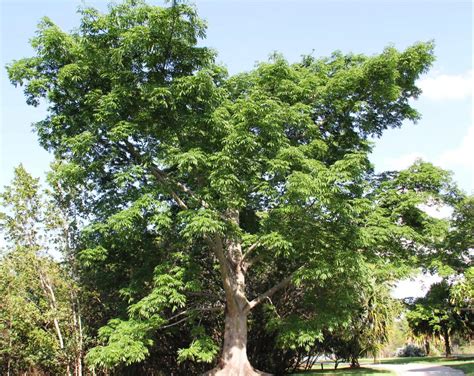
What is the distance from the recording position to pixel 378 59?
1372 cm

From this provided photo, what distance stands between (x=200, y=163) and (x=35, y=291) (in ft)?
22.9

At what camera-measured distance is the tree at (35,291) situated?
13.3 metres

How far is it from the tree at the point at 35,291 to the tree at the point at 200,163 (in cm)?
123

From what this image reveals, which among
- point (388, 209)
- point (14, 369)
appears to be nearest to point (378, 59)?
point (388, 209)

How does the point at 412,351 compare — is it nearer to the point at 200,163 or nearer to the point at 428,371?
the point at 428,371

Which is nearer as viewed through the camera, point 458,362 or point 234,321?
point 234,321

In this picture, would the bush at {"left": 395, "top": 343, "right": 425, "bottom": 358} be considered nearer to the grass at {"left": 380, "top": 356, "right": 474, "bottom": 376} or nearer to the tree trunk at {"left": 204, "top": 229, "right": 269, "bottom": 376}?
the grass at {"left": 380, "top": 356, "right": 474, "bottom": 376}

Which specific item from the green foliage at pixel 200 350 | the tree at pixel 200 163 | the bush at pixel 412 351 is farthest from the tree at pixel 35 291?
the bush at pixel 412 351

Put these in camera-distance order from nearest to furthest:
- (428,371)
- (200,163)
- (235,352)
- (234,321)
Result: (200,163) → (235,352) → (234,321) → (428,371)

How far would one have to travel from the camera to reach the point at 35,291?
45.7ft

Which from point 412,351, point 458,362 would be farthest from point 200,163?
→ point 412,351

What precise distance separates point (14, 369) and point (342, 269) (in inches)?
488

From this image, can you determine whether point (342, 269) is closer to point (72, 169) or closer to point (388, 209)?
point (388, 209)

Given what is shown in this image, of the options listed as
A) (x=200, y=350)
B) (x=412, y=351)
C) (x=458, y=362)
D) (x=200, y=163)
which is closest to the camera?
(x=200, y=163)
